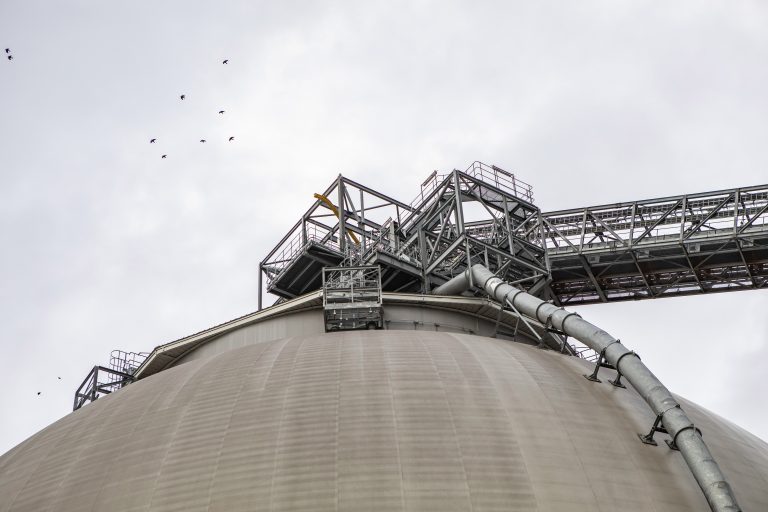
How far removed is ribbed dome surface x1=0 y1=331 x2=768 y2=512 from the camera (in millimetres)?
20797

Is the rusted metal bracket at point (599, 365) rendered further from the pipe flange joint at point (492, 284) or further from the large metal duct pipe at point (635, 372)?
the pipe flange joint at point (492, 284)

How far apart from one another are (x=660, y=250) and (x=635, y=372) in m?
21.9

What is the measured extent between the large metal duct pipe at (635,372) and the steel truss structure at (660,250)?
12.6m

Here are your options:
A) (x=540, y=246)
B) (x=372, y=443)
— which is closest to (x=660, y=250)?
(x=540, y=246)

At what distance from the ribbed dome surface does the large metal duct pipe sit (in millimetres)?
638

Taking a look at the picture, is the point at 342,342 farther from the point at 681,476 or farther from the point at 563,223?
the point at 563,223

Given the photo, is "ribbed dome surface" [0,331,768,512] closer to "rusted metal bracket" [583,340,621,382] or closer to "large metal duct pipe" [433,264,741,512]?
"rusted metal bracket" [583,340,621,382]

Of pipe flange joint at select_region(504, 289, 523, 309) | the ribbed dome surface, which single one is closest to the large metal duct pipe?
pipe flange joint at select_region(504, 289, 523, 309)

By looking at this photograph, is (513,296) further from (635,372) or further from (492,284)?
(635,372)

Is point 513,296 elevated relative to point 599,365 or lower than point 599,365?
elevated

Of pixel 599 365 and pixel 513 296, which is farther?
pixel 513 296

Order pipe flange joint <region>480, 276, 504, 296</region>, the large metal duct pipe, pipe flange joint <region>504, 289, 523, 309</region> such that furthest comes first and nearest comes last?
pipe flange joint <region>480, 276, 504, 296</region> → pipe flange joint <region>504, 289, 523, 309</region> → the large metal duct pipe

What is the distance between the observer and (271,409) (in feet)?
78.7

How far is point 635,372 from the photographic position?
1035 inches
